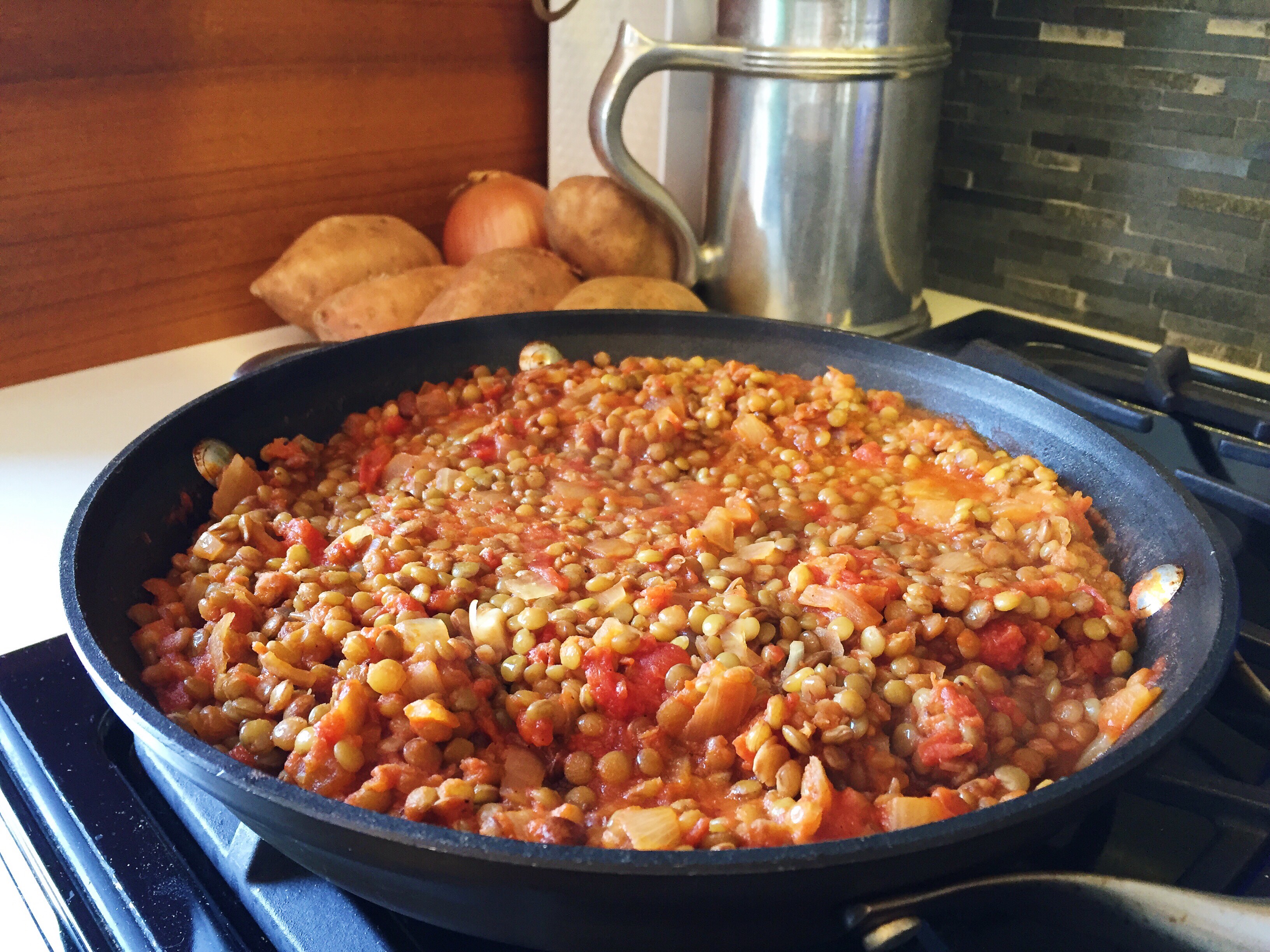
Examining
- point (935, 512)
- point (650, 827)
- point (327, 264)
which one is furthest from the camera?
point (327, 264)

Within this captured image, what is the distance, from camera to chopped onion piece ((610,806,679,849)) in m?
0.89

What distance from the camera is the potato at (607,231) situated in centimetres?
210

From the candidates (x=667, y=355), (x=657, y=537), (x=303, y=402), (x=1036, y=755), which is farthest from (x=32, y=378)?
(x=1036, y=755)

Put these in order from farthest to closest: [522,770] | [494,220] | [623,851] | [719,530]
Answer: [494,220] → [719,530] → [522,770] → [623,851]

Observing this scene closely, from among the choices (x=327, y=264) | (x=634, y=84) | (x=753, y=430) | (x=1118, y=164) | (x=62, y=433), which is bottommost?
(x=62, y=433)

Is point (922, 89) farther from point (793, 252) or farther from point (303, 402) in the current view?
point (303, 402)

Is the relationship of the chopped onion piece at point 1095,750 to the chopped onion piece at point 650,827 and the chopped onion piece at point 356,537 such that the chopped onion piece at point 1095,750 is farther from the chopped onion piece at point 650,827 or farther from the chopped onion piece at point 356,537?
the chopped onion piece at point 356,537

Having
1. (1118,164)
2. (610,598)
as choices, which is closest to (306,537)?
(610,598)

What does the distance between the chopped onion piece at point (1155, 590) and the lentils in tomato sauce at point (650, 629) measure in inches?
0.8

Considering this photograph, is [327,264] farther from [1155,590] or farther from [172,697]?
[1155,590]

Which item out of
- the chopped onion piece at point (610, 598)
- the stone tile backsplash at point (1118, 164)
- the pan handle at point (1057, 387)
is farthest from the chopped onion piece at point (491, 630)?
the stone tile backsplash at point (1118, 164)

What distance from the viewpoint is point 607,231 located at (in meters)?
2.10

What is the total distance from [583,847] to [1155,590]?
81 cm

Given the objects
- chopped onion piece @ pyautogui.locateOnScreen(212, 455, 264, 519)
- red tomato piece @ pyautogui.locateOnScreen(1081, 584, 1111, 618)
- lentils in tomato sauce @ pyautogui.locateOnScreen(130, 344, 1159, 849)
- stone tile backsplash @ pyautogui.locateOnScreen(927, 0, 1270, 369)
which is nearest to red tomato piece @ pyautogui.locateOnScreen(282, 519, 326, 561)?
lentils in tomato sauce @ pyautogui.locateOnScreen(130, 344, 1159, 849)
